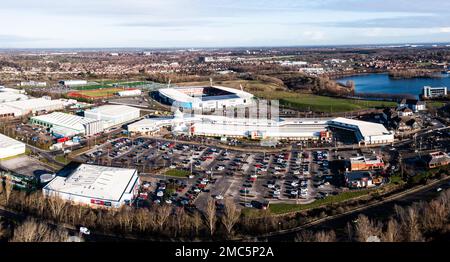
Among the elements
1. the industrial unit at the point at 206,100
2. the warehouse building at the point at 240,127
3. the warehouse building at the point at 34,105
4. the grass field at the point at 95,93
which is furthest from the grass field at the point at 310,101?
the warehouse building at the point at 34,105

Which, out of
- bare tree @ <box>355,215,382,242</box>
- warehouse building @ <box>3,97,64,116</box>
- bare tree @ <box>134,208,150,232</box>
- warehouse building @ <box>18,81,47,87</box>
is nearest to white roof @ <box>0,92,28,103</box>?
warehouse building @ <box>3,97,64,116</box>

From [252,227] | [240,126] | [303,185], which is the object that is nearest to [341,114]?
[240,126]

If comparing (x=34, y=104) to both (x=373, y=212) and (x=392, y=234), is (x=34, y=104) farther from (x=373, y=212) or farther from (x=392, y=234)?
(x=392, y=234)

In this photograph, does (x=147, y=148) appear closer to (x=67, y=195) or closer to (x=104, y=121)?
(x=104, y=121)

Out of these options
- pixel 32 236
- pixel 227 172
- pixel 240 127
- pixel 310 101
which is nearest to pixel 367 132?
pixel 240 127

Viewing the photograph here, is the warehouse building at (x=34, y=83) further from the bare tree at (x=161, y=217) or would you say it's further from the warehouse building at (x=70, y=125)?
the bare tree at (x=161, y=217)
